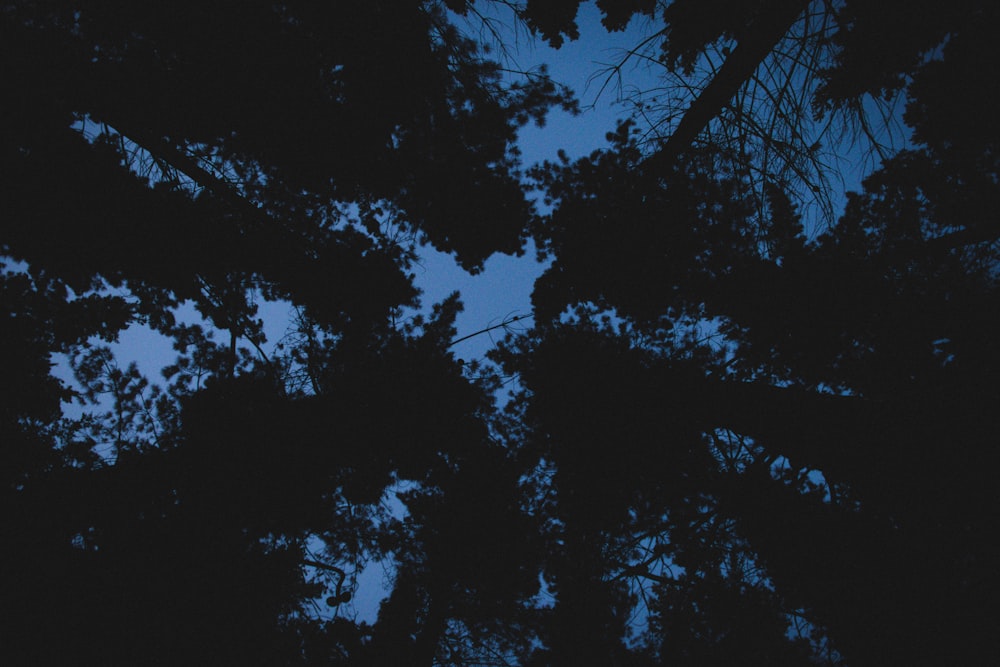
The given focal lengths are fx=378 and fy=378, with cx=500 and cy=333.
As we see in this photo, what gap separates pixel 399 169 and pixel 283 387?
3.30 meters

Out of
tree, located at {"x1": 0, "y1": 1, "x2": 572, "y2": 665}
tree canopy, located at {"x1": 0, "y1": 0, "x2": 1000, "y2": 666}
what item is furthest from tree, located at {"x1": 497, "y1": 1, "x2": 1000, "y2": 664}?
tree, located at {"x1": 0, "y1": 1, "x2": 572, "y2": 665}

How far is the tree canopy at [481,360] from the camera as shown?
3.05 m

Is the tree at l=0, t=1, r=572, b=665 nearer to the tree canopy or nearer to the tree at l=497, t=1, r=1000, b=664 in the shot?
the tree canopy

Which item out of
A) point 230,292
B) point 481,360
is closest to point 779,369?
point 481,360

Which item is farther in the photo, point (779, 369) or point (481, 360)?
point (481, 360)

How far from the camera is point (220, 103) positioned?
3.78m

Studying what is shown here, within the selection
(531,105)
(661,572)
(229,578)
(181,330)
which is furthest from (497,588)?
(531,105)

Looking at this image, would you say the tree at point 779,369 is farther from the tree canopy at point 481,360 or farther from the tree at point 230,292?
the tree at point 230,292

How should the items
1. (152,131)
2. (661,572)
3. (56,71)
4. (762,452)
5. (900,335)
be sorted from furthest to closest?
(661,572) → (762,452) → (152,131) → (900,335) → (56,71)

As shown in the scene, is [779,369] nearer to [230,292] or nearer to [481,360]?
[481,360]

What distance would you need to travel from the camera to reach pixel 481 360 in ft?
20.0

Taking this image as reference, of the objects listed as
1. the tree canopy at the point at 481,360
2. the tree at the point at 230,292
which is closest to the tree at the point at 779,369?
the tree canopy at the point at 481,360

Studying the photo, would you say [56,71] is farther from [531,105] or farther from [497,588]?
[497,588]

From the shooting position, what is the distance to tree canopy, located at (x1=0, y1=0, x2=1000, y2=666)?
3053 mm
